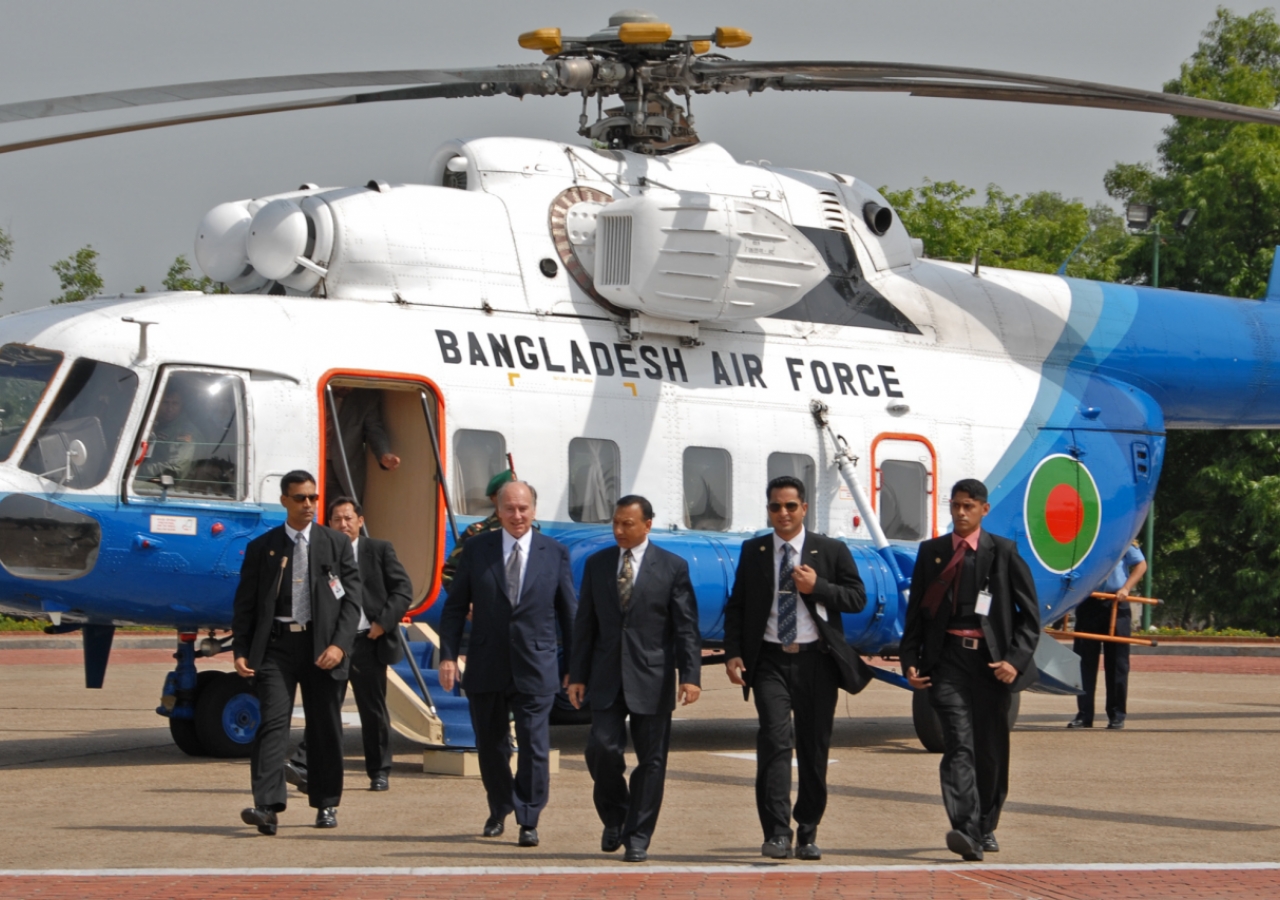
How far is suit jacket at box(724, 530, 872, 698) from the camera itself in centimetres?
813

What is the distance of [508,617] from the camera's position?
8516 mm

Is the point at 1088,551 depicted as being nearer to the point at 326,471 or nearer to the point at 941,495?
the point at 941,495

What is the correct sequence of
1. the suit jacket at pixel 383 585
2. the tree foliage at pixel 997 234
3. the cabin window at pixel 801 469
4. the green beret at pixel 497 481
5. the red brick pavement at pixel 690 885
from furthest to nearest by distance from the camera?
the tree foliage at pixel 997 234 < the cabin window at pixel 801 469 < the green beret at pixel 497 481 < the suit jacket at pixel 383 585 < the red brick pavement at pixel 690 885

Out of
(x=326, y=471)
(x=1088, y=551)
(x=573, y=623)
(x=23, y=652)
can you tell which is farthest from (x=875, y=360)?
(x=23, y=652)

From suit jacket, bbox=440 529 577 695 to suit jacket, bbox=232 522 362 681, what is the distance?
536 millimetres

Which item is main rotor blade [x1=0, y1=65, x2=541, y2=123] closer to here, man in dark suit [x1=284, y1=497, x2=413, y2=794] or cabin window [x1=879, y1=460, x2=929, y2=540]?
man in dark suit [x1=284, y1=497, x2=413, y2=794]

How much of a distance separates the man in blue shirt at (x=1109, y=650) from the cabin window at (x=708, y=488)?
157 inches

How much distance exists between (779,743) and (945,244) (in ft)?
121

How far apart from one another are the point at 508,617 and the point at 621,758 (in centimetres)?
96

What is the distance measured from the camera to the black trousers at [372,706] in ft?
34.1

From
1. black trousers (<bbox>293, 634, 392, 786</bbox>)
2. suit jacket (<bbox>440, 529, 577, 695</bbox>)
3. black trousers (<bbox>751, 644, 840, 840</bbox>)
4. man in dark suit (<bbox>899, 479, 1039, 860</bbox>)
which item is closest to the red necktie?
man in dark suit (<bbox>899, 479, 1039, 860</bbox>)

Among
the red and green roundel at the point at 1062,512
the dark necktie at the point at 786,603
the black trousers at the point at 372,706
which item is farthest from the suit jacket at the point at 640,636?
the red and green roundel at the point at 1062,512

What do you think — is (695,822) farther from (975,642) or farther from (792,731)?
(975,642)

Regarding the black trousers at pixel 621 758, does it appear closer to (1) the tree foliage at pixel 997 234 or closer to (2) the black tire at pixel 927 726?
(2) the black tire at pixel 927 726
